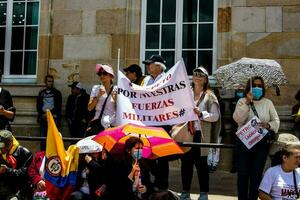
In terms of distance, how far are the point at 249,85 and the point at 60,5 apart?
→ 247 inches

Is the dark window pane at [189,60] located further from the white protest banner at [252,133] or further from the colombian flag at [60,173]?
the colombian flag at [60,173]

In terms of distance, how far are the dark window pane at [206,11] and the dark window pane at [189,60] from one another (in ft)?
2.37

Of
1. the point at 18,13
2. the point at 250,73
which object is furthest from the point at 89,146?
the point at 18,13

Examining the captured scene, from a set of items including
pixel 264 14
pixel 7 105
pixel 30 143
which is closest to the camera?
pixel 7 105

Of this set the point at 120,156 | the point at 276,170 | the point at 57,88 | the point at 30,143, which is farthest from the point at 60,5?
the point at 276,170

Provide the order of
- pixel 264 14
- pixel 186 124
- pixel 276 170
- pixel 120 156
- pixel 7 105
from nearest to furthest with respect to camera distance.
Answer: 1. pixel 276 170
2. pixel 120 156
3. pixel 186 124
4. pixel 7 105
5. pixel 264 14

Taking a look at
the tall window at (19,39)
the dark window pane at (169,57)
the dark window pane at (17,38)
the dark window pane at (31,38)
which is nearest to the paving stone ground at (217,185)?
the dark window pane at (169,57)

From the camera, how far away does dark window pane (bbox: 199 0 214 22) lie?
39.0 feet

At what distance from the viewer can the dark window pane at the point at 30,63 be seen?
1288 cm

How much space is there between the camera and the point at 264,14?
11.3 m

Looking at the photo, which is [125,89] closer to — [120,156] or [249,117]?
[120,156]

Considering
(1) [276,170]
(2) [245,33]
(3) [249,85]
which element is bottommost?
(1) [276,170]

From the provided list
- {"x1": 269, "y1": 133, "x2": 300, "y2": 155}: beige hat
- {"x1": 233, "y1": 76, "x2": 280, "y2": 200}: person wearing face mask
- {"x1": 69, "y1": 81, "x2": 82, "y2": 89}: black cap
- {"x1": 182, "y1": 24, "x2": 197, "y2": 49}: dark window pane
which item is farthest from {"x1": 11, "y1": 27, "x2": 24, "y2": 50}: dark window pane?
{"x1": 269, "y1": 133, "x2": 300, "y2": 155}: beige hat

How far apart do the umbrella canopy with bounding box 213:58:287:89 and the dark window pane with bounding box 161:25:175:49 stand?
3.51 meters
